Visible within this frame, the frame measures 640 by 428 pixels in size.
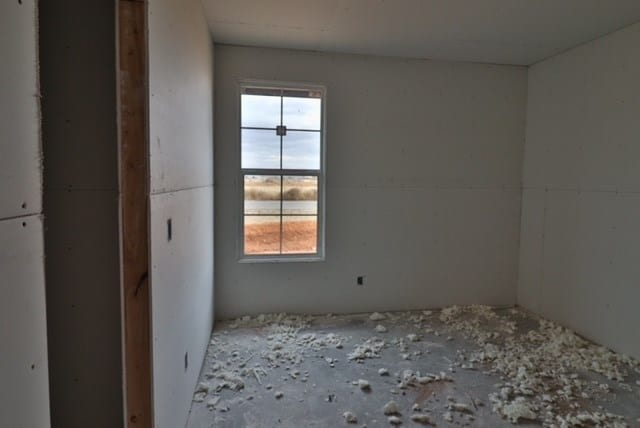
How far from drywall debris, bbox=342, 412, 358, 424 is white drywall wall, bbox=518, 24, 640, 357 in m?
2.39

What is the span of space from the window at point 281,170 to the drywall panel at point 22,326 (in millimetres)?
2839

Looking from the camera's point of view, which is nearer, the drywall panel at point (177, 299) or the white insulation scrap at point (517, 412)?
the drywall panel at point (177, 299)

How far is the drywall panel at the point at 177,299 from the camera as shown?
159 cm

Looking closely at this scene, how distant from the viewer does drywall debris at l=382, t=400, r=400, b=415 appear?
90.7 inches

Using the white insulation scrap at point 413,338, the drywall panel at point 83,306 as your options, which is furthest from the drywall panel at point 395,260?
the drywall panel at point 83,306

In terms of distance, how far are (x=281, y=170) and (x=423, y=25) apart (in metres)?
1.78

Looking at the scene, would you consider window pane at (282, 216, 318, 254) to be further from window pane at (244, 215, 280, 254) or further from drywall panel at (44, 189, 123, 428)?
drywall panel at (44, 189, 123, 428)

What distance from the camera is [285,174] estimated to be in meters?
3.79

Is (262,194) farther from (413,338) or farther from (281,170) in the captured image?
(413,338)

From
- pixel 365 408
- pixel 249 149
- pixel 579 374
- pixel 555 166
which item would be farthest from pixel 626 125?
pixel 249 149

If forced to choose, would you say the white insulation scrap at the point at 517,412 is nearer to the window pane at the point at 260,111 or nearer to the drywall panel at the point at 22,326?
the drywall panel at the point at 22,326

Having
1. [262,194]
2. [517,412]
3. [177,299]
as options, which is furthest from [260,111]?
[517,412]

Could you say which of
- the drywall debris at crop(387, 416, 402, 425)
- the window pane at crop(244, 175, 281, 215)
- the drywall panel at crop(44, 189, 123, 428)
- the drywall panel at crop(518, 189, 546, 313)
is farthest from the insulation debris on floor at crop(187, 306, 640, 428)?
the window pane at crop(244, 175, 281, 215)

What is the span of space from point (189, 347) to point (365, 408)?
1.14m
